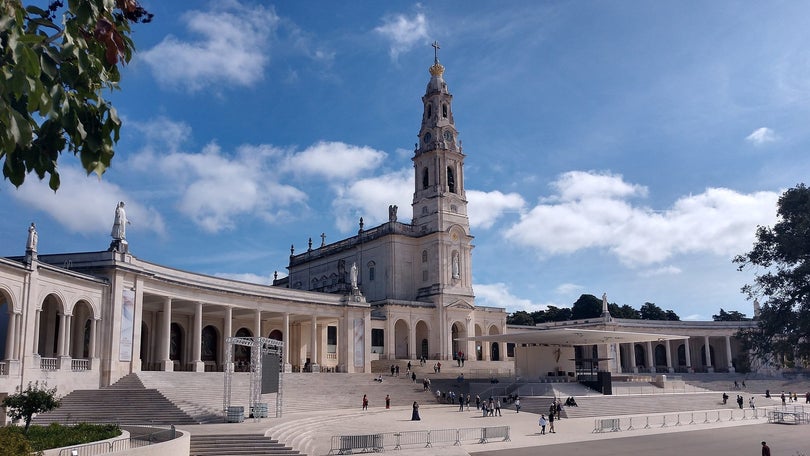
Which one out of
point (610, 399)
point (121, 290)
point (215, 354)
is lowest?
point (610, 399)

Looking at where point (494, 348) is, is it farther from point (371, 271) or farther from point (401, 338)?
point (371, 271)

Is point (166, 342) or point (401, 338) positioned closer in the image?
point (166, 342)

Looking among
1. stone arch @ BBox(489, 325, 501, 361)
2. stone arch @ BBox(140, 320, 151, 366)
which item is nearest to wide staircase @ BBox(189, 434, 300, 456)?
stone arch @ BBox(140, 320, 151, 366)

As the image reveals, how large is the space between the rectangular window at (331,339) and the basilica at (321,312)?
15 centimetres

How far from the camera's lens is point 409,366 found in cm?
5694

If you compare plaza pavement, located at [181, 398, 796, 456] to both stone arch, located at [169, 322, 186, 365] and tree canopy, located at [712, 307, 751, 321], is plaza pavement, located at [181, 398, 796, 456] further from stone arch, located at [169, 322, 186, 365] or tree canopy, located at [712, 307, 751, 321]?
tree canopy, located at [712, 307, 751, 321]

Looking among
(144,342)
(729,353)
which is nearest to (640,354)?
(729,353)

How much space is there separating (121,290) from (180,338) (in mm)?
15325

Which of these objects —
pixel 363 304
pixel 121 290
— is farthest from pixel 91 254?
pixel 363 304

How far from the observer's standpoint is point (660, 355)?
88938 millimetres

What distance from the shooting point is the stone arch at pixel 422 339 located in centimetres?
6806

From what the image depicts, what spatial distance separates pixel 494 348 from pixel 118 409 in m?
49.2

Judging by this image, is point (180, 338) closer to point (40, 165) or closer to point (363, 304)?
point (363, 304)

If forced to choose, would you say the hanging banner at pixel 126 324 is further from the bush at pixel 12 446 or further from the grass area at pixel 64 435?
the bush at pixel 12 446
